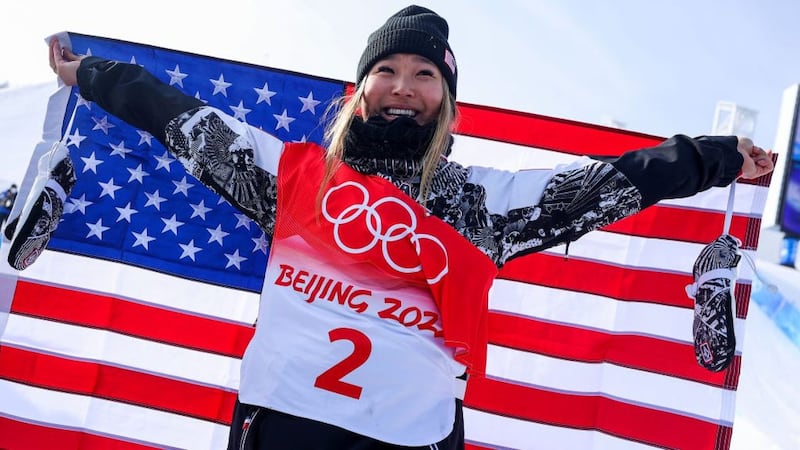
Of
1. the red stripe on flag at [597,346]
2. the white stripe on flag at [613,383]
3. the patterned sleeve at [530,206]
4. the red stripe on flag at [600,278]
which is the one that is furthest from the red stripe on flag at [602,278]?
the patterned sleeve at [530,206]

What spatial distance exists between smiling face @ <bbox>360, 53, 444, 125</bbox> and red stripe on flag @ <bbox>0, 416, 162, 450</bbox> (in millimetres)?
1859

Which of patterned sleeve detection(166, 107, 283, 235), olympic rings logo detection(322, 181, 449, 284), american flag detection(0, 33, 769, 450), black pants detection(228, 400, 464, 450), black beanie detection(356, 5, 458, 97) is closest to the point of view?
black pants detection(228, 400, 464, 450)

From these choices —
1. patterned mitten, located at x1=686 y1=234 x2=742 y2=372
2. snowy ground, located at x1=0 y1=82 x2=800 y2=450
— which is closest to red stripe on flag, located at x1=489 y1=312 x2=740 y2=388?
patterned mitten, located at x1=686 y1=234 x2=742 y2=372

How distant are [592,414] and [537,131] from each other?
1.23 metres

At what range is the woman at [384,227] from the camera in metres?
1.71

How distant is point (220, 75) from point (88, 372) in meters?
1.40

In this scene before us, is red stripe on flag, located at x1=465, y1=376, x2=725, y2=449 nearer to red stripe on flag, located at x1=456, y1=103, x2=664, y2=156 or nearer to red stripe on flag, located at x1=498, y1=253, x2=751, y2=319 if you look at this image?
red stripe on flag, located at x1=498, y1=253, x2=751, y2=319

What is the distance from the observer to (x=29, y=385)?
290 centimetres

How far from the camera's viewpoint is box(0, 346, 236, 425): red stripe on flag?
2.90 m

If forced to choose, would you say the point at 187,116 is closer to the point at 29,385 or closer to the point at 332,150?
the point at 332,150

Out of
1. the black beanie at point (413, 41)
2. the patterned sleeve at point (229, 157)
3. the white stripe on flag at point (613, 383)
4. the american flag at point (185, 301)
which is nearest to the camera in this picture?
the patterned sleeve at point (229, 157)

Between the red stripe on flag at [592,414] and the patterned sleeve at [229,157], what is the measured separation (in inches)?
54.5

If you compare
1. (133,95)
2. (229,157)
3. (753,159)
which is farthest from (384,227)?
(753,159)

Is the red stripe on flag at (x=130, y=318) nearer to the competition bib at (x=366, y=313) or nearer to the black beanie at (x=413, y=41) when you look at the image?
the competition bib at (x=366, y=313)
